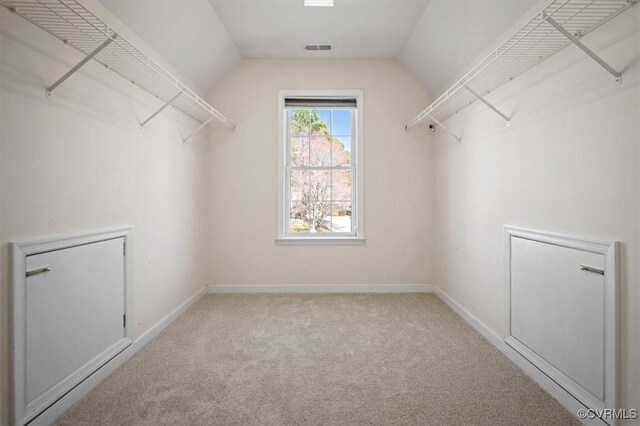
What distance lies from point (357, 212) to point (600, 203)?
234 cm

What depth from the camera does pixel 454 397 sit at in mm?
1721

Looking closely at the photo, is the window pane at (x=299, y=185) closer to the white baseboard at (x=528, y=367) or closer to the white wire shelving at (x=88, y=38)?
the white wire shelving at (x=88, y=38)

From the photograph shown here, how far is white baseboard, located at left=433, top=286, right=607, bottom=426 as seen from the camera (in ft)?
5.25

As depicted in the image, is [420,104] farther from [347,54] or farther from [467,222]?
[467,222]

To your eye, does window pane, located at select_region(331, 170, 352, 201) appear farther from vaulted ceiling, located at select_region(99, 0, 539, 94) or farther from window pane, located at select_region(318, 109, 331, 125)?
vaulted ceiling, located at select_region(99, 0, 539, 94)

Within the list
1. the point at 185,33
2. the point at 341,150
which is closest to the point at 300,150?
the point at 341,150

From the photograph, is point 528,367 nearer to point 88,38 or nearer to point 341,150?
point 341,150

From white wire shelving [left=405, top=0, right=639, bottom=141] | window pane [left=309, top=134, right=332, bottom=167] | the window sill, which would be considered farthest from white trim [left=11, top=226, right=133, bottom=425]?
white wire shelving [left=405, top=0, right=639, bottom=141]

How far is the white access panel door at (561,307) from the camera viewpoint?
150cm

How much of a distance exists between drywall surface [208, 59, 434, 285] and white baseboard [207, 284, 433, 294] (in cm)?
6

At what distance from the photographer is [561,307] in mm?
1715

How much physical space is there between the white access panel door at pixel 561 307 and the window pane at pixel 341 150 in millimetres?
2110

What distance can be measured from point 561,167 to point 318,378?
1.91m

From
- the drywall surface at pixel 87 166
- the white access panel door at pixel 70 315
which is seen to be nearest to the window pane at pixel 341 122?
the drywall surface at pixel 87 166
